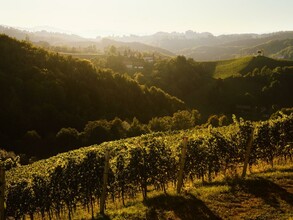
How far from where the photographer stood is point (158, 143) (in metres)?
19.2

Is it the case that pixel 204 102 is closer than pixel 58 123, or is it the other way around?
pixel 58 123

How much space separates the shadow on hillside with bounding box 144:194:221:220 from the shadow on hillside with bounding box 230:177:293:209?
248cm

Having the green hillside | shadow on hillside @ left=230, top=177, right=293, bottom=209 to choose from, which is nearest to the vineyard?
shadow on hillside @ left=230, top=177, right=293, bottom=209

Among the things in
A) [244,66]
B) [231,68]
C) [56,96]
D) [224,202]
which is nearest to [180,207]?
[224,202]

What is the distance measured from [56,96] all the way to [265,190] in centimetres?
9193

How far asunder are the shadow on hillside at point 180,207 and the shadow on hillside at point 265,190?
8.14 ft

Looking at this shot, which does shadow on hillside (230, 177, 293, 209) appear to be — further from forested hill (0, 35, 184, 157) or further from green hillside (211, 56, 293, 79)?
green hillside (211, 56, 293, 79)

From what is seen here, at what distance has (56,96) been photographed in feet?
337

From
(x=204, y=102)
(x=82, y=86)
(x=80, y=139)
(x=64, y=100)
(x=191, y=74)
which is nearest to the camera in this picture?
(x=80, y=139)

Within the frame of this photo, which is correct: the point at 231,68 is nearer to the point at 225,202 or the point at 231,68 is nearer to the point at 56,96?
the point at 56,96

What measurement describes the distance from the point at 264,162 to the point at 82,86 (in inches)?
3711

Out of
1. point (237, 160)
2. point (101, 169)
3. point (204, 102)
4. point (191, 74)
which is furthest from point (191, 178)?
point (191, 74)

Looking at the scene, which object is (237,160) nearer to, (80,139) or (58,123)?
(80,139)

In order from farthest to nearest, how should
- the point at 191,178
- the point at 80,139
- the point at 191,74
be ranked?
1. the point at 191,74
2. the point at 80,139
3. the point at 191,178
